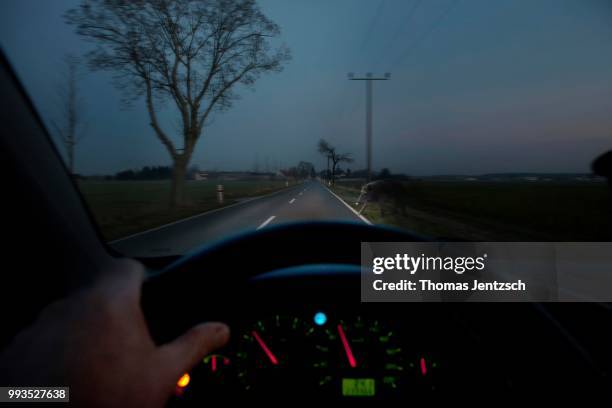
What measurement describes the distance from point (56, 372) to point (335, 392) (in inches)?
42.1

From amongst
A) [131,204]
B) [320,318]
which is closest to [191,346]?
[320,318]

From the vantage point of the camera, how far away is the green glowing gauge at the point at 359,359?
163cm

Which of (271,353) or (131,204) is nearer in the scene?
(271,353)

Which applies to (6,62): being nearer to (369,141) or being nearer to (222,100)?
(222,100)

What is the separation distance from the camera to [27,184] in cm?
134

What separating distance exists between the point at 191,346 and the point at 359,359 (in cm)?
75

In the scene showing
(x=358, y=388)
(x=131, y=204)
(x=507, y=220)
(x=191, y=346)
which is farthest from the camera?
(x=507, y=220)

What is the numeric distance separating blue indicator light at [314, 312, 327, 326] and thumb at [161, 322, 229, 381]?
405mm

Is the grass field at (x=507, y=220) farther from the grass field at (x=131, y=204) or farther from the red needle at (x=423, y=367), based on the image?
the grass field at (x=131, y=204)

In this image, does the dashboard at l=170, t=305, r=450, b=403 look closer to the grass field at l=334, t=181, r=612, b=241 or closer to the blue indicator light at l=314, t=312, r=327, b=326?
the blue indicator light at l=314, t=312, r=327, b=326

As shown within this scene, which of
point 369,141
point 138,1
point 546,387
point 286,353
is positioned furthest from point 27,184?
point 369,141

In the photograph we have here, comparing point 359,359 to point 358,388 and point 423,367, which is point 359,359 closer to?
point 358,388

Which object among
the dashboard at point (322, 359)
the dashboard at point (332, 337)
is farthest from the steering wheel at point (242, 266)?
the dashboard at point (322, 359)

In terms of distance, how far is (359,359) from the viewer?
1653 mm
